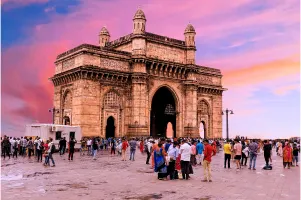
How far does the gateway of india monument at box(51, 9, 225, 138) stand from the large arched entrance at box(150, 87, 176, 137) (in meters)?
0.22

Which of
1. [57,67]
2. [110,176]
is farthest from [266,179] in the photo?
[57,67]

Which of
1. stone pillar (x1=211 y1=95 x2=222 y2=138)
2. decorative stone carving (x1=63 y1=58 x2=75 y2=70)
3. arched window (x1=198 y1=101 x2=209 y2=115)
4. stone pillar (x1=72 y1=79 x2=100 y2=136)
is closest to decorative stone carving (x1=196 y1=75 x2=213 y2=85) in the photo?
stone pillar (x1=211 y1=95 x2=222 y2=138)

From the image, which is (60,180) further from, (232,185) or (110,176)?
(232,185)

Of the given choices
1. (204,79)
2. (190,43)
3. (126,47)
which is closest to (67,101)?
(126,47)

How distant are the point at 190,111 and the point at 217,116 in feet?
26.7

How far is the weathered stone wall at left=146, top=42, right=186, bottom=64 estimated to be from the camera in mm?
44125

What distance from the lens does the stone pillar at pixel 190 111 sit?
46.9 m

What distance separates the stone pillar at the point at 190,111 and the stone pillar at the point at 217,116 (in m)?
6.40

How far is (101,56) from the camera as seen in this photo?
40.4m

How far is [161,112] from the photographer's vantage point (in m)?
53.8

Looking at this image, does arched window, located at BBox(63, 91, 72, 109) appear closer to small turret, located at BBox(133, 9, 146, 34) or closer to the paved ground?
small turret, located at BBox(133, 9, 146, 34)

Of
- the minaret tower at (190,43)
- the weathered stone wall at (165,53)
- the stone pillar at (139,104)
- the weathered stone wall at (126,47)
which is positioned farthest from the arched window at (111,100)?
the minaret tower at (190,43)

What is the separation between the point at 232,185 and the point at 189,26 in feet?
122

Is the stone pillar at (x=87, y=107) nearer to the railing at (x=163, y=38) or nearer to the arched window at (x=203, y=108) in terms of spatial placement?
the railing at (x=163, y=38)
